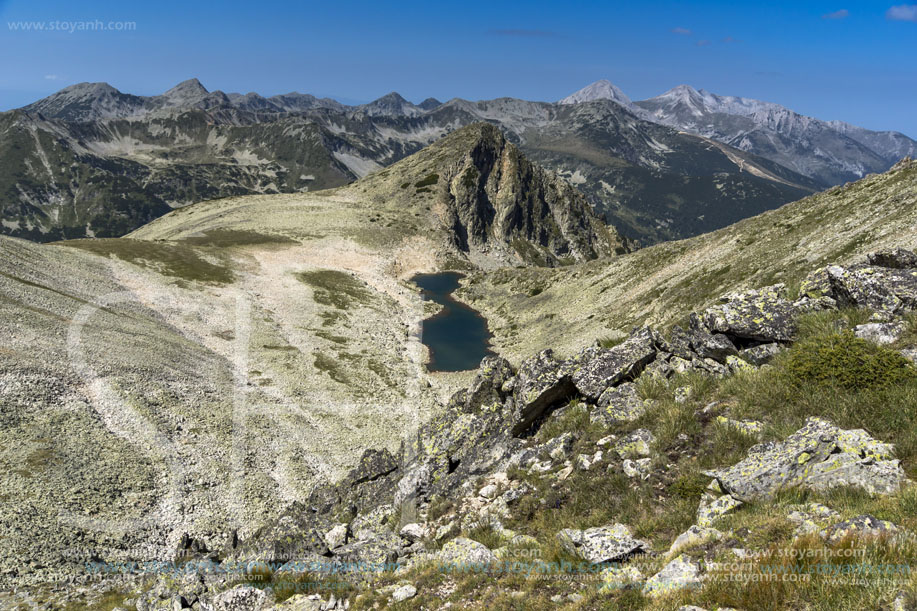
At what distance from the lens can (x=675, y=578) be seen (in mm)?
8867

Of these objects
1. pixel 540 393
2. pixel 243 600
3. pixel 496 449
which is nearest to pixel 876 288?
pixel 540 393

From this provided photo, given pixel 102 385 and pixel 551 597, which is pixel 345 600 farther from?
pixel 102 385

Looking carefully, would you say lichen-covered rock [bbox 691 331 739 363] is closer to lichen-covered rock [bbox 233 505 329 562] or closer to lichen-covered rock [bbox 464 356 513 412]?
lichen-covered rock [bbox 464 356 513 412]

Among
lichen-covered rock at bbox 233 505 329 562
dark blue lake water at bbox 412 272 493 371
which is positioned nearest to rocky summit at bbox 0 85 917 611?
lichen-covered rock at bbox 233 505 329 562

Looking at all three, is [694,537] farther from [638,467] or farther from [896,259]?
[896,259]

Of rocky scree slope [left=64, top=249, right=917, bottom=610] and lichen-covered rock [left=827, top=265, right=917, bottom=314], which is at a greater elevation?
lichen-covered rock [left=827, top=265, right=917, bottom=314]

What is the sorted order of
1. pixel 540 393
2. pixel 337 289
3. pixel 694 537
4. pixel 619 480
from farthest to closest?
1. pixel 337 289
2. pixel 540 393
3. pixel 619 480
4. pixel 694 537

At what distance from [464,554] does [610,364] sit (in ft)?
34.5

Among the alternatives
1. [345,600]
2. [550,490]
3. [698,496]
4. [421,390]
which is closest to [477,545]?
[550,490]

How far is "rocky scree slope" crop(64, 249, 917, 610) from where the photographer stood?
9.86 m

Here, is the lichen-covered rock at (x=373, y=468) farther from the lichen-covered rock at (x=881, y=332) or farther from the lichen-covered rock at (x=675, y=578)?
the lichen-covered rock at (x=881, y=332)

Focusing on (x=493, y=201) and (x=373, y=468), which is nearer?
Answer: (x=373, y=468)

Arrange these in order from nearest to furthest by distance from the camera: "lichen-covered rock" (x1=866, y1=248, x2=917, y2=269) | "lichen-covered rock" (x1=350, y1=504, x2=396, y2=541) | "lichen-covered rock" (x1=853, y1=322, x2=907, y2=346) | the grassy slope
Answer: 1. "lichen-covered rock" (x1=853, y1=322, x2=907, y2=346)
2. "lichen-covered rock" (x1=350, y1=504, x2=396, y2=541)
3. "lichen-covered rock" (x1=866, y1=248, x2=917, y2=269)
4. the grassy slope

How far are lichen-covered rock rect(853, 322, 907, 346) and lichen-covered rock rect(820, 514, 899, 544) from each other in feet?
30.0
